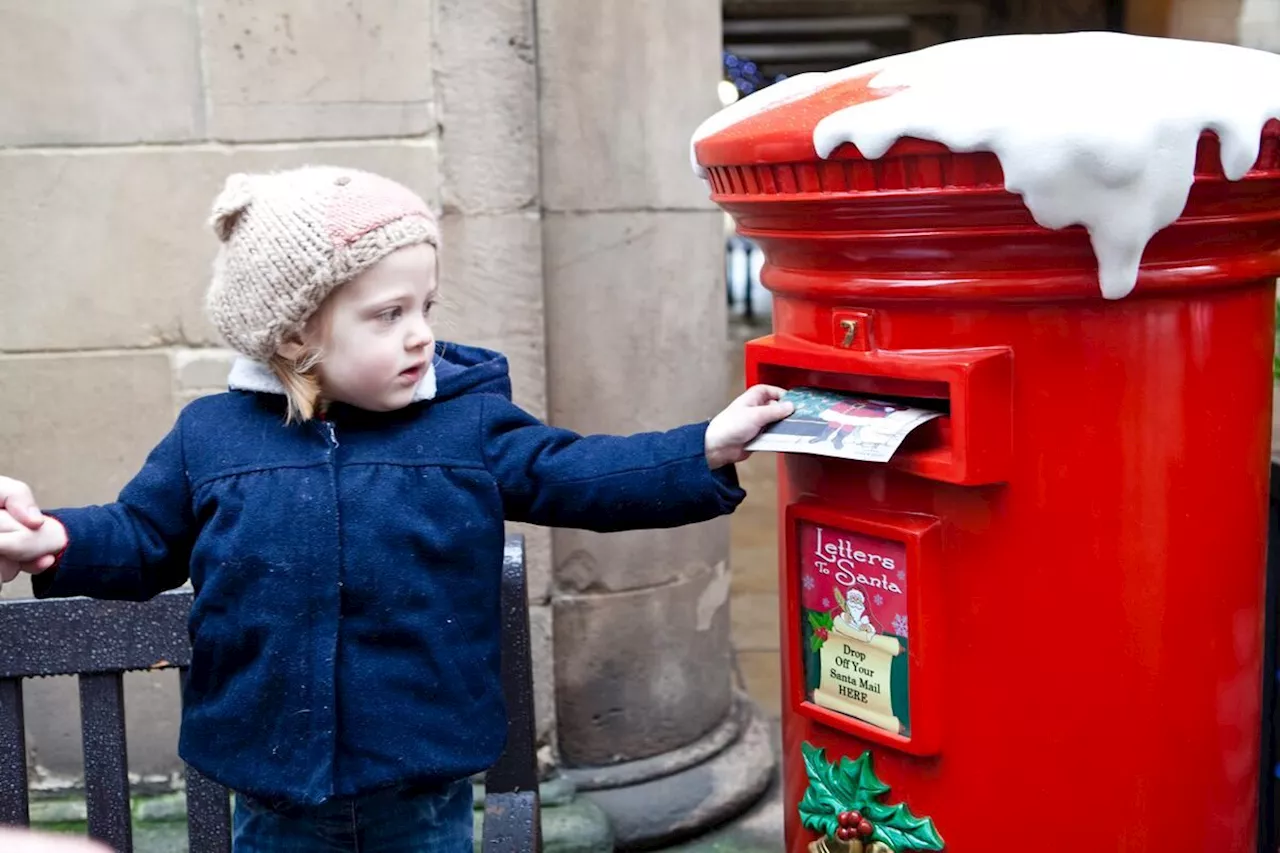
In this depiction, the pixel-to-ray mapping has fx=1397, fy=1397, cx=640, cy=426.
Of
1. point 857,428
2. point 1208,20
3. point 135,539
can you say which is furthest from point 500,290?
point 1208,20

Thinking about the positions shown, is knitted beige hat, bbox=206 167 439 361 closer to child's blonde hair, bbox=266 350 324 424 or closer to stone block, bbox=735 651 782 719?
child's blonde hair, bbox=266 350 324 424

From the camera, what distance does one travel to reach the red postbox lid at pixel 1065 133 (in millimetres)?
1386

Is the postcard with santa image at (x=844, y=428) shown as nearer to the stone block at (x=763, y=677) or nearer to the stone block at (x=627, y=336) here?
the stone block at (x=627, y=336)

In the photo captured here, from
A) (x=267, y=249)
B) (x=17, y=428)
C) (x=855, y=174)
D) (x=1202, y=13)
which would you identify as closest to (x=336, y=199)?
(x=267, y=249)

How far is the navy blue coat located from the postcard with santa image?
4.0 inches

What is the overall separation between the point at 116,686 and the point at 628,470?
2.42ft

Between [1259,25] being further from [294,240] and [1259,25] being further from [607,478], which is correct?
[294,240]

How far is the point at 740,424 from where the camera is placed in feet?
5.17

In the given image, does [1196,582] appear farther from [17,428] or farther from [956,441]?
[17,428]

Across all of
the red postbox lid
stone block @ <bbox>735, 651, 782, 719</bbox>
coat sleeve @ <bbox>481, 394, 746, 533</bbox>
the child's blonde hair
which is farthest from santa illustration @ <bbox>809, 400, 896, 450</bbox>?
stone block @ <bbox>735, 651, 782, 719</bbox>

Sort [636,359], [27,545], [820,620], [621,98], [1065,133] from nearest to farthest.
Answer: [1065,133] < [27,545] < [820,620] < [621,98] < [636,359]

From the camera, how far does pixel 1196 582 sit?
5.31 ft

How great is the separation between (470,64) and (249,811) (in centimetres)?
154

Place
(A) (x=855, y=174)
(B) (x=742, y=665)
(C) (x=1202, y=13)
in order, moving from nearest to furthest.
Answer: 1. (A) (x=855, y=174)
2. (B) (x=742, y=665)
3. (C) (x=1202, y=13)
